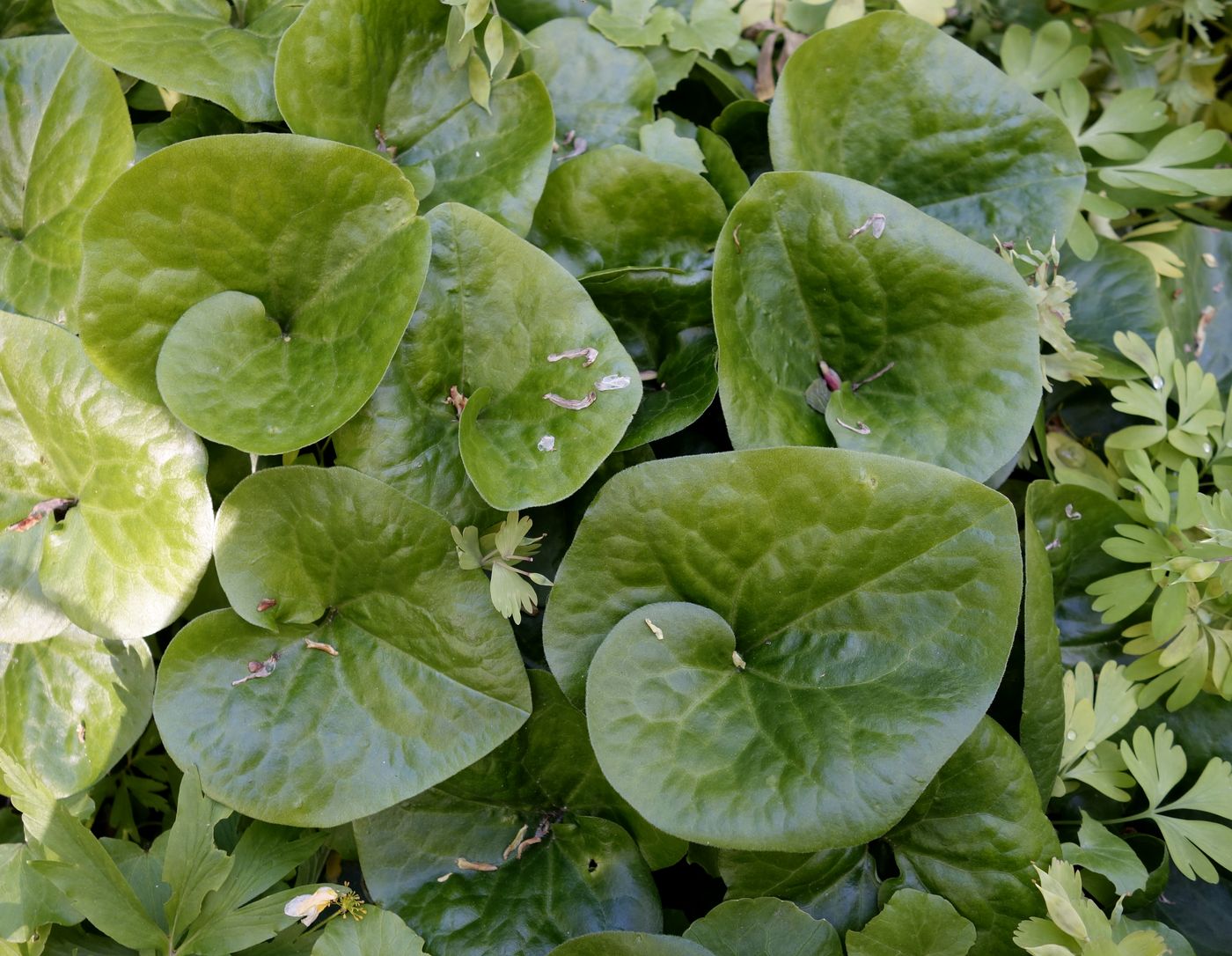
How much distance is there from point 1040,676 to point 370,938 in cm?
74

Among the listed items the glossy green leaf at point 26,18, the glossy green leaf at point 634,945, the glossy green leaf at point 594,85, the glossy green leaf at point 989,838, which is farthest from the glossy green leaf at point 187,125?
the glossy green leaf at point 989,838

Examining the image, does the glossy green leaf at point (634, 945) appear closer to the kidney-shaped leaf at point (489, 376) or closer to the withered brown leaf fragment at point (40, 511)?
the kidney-shaped leaf at point (489, 376)

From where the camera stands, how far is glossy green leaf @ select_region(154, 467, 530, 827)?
0.89 m

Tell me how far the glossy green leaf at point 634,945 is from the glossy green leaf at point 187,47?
0.92m

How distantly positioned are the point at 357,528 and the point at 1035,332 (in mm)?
746

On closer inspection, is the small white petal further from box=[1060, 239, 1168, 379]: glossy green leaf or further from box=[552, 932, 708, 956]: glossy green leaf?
box=[1060, 239, 1168, 379]: glossy green leaf

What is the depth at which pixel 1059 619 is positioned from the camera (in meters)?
1.13

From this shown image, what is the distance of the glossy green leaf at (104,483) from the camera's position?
3.05 ft

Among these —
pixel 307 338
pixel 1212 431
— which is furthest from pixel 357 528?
pixel 1212 431

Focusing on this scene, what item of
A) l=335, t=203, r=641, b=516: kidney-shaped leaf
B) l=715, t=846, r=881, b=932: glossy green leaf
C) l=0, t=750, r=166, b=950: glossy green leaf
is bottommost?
l=715, t=846, r=881, b=932: glossy green leaf

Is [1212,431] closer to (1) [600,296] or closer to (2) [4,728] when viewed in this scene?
(1) [600,296]

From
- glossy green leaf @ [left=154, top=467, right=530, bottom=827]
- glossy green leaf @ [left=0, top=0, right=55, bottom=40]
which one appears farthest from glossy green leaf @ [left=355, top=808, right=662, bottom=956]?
glossy green leaf @ [left=0, top=0, right=55, bottom=40]

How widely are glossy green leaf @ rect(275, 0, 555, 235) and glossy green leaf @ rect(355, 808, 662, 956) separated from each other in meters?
0.67

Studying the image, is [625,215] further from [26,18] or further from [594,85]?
[26,18]
